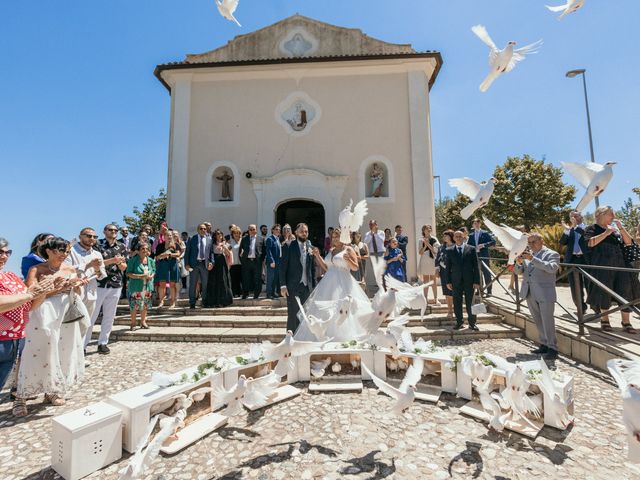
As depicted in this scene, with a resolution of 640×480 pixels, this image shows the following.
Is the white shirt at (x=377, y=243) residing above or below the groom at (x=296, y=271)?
above

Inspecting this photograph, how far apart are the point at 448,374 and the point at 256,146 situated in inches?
431

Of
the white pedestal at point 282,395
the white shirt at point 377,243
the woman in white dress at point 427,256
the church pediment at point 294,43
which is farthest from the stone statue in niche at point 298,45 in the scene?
the white pedestal at point 282,395

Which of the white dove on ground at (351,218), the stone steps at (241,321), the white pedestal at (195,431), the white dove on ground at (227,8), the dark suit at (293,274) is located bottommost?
the white pedestal at (195,431)

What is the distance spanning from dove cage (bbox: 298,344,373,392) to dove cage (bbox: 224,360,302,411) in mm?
233

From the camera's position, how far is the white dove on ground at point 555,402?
128 inches

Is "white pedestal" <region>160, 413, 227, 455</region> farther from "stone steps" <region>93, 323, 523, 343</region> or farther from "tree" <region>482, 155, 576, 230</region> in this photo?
"tree" <region>482, 155, 576, 230</region>

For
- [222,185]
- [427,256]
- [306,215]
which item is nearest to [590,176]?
[427,256]

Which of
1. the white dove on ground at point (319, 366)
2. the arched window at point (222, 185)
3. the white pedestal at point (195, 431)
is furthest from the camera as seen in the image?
the arched window at point (222, 185)

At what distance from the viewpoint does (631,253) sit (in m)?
5.82

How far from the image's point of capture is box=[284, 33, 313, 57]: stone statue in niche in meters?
13.5

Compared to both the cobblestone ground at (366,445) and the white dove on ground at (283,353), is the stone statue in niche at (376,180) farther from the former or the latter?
the white dove on ground at (283,353)

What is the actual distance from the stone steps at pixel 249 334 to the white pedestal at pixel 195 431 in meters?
3.04

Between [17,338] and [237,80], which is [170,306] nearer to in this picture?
[17,338]

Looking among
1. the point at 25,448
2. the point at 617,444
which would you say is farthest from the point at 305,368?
the point at 617,444
